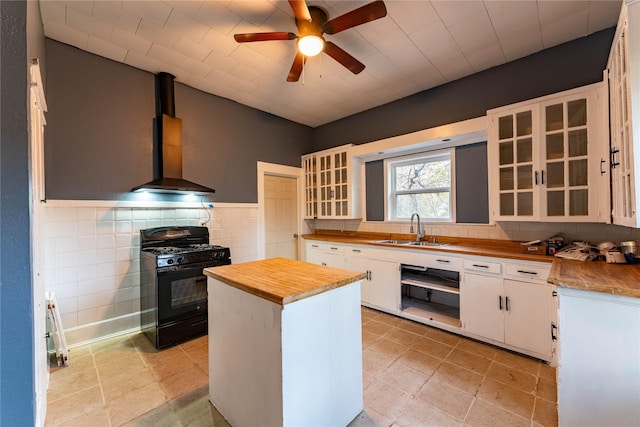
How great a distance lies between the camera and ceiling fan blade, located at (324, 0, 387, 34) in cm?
166

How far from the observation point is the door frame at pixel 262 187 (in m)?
3.94

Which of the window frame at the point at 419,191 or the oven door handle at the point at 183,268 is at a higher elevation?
the window frame at the point at 419,191

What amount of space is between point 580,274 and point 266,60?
3.07 metres

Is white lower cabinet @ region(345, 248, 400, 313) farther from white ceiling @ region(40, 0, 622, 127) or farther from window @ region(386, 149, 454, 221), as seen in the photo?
white ceiling @ region(40, 0, 622, 127)

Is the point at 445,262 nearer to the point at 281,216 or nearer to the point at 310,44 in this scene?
the point at 310,44

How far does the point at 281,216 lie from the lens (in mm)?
4488

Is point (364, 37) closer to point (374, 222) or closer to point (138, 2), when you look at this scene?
point (138, 2)

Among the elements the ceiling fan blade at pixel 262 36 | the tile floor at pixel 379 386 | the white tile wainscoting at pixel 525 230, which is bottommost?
the tile floor at pixel 379 386

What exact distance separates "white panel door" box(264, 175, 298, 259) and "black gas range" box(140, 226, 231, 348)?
136 cm

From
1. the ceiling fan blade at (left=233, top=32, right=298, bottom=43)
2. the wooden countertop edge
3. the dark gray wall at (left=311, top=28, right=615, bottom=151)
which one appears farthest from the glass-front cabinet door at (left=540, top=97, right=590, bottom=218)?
the ceiling fan blade at (left=233, top=32, right=298, bottom=43)

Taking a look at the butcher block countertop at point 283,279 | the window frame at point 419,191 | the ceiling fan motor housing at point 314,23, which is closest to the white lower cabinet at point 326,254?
the window frame at point 419,191

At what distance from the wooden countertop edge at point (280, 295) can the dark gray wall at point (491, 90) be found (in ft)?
8.57

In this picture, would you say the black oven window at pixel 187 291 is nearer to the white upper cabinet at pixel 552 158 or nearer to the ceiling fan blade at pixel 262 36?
the ceiling fan blade at pixel 262 36

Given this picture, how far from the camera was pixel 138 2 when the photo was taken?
1.99 m
